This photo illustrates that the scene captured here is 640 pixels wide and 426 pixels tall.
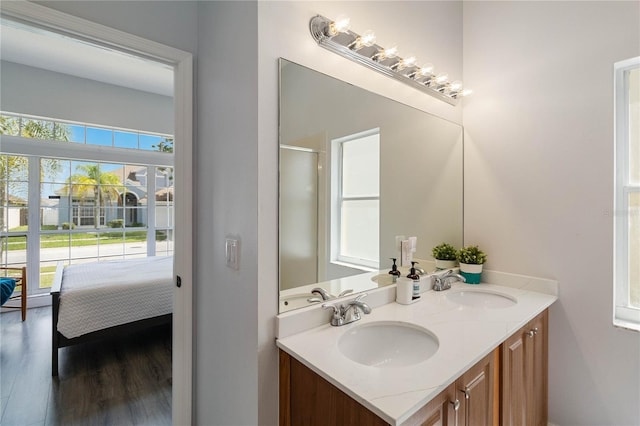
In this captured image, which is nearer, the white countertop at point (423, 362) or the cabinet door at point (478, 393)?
the white countertop at point (423, 362)

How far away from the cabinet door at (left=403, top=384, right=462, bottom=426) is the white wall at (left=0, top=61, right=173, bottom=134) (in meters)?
4.96

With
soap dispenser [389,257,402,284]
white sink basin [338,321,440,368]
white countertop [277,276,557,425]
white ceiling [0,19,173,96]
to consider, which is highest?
white ceiling [0,19,173,96]

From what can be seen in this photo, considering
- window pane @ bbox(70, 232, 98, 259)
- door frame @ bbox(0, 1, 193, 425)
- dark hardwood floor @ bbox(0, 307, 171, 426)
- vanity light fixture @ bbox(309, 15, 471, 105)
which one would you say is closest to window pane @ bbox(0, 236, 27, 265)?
window pane @ bbox(70, 232, 98, 259)

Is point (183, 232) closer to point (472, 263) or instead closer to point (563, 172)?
point (472, 263)

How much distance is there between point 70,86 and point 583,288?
221 inches

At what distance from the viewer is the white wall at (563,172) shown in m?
1.53

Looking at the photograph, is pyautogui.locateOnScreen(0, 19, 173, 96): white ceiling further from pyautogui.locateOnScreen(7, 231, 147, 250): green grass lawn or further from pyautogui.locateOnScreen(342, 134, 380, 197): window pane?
pyautogui.locateOnScreen(342, 134, 380, 197): window pane

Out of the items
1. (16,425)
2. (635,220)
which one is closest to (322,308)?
(635,220)

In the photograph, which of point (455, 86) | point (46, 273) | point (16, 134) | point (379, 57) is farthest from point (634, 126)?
point (46, 273)

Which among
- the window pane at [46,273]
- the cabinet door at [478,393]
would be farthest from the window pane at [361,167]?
the window pane at [46,273]

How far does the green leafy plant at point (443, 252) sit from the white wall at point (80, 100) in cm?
437

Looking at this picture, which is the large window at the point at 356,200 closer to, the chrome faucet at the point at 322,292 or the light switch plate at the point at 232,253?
the chrome faucet at the point at 322,292

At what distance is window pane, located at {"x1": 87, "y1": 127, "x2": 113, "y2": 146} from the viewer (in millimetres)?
4195

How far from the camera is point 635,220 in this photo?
153 centimetres
